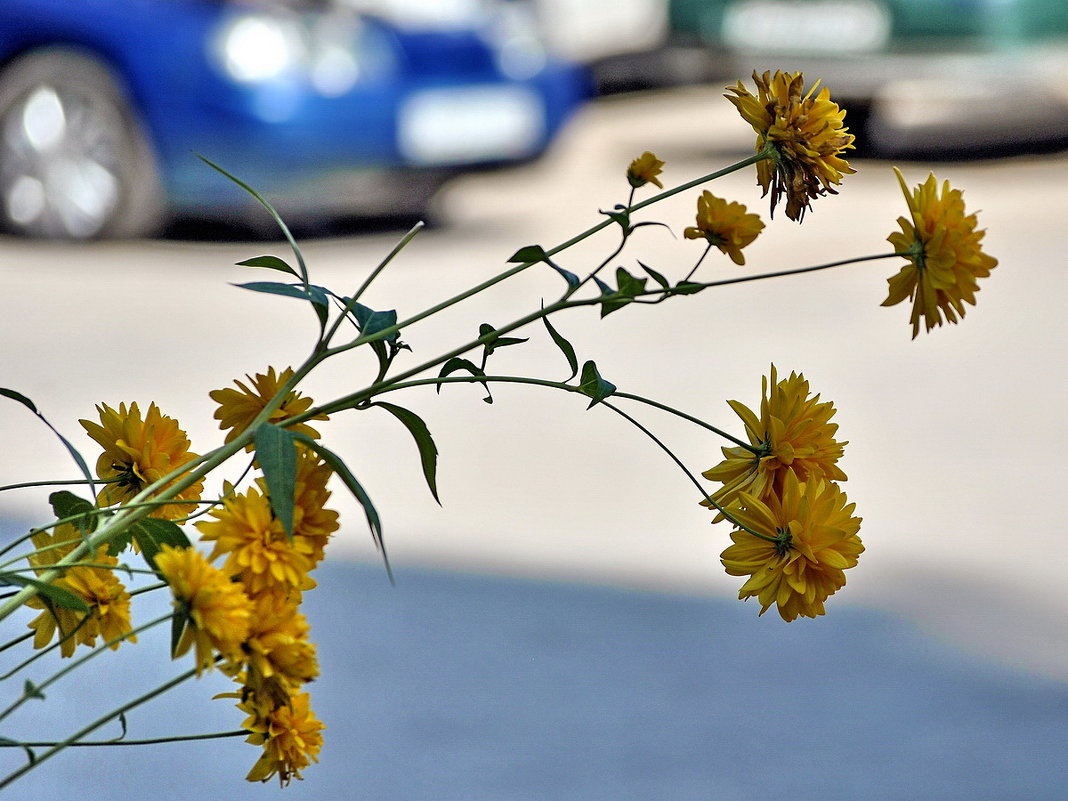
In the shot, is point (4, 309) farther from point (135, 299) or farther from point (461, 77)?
point (461, 77)

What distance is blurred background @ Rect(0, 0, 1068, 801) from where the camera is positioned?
238 centimetres

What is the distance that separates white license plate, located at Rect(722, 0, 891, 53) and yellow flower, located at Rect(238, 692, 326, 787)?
5941mm

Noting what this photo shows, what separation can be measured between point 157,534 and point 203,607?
0.14 metres

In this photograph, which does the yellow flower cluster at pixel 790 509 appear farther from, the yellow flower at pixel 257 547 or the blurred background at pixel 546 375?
the blurred background at pixel 546 375

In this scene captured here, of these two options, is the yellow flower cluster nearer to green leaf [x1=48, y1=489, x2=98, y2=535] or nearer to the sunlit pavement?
green leaf [x1=48, y1=489, x2=98, y2=535]

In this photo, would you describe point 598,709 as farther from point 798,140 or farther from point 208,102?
point 208,102

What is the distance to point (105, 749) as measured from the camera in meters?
2.39

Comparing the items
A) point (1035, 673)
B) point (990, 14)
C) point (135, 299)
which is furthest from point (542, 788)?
point (990, 14)

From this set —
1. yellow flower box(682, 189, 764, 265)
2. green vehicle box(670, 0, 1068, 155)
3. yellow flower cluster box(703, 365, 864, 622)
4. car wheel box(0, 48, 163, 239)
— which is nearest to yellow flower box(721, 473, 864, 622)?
yellow flower cluster box(703, 365, 864, 622)

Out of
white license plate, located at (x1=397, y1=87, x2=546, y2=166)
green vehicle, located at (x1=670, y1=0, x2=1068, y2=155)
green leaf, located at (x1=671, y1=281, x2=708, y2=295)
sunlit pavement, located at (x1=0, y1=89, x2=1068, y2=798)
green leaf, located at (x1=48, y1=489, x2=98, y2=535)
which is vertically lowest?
green leaf, located at (x1=48, y1=489, x2=98, y2=535)

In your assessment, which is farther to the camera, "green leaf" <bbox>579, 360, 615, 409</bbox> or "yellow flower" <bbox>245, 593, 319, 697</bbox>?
"green leaf" <bbox>579, 360, 615, 409</bbox>

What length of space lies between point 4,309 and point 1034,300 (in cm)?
292

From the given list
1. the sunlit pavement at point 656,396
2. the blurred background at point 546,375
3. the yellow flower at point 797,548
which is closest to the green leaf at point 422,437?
the yellow flower at point 797,548

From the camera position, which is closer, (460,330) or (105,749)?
(105,749)
